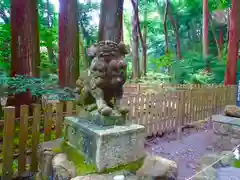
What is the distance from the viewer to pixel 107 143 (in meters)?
2.23

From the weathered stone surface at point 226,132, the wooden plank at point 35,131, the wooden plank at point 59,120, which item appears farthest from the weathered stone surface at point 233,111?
the wooden plank at point 35,131

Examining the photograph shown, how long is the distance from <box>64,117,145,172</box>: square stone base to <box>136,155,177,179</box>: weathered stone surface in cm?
12

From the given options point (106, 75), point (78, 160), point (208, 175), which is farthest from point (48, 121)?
point (208, 175)

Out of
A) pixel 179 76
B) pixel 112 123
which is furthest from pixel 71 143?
pixel 179 76

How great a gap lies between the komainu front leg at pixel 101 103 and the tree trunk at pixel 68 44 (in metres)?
3.43

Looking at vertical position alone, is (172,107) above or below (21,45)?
below

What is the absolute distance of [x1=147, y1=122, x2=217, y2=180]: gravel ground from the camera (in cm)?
419

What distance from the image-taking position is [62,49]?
6012 millimetres

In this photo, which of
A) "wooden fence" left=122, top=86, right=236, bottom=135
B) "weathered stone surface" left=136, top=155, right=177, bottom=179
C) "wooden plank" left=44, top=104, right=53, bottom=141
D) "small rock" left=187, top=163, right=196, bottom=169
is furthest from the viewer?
"wooden fence" left=122, top=86, right=236, bottom=135

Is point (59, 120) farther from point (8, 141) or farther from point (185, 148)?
point (185, 148)

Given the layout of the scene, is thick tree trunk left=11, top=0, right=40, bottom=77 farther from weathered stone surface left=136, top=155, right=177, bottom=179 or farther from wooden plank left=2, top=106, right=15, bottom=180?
weathered stone surface left=136, top=155, right=177, bottom=179

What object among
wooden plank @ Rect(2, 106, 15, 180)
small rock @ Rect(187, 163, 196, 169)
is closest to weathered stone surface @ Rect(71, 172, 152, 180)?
wooden plank @ Rect(2, 106, 15, 180)

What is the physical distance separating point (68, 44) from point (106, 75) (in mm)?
3935

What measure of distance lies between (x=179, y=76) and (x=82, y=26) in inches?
279
